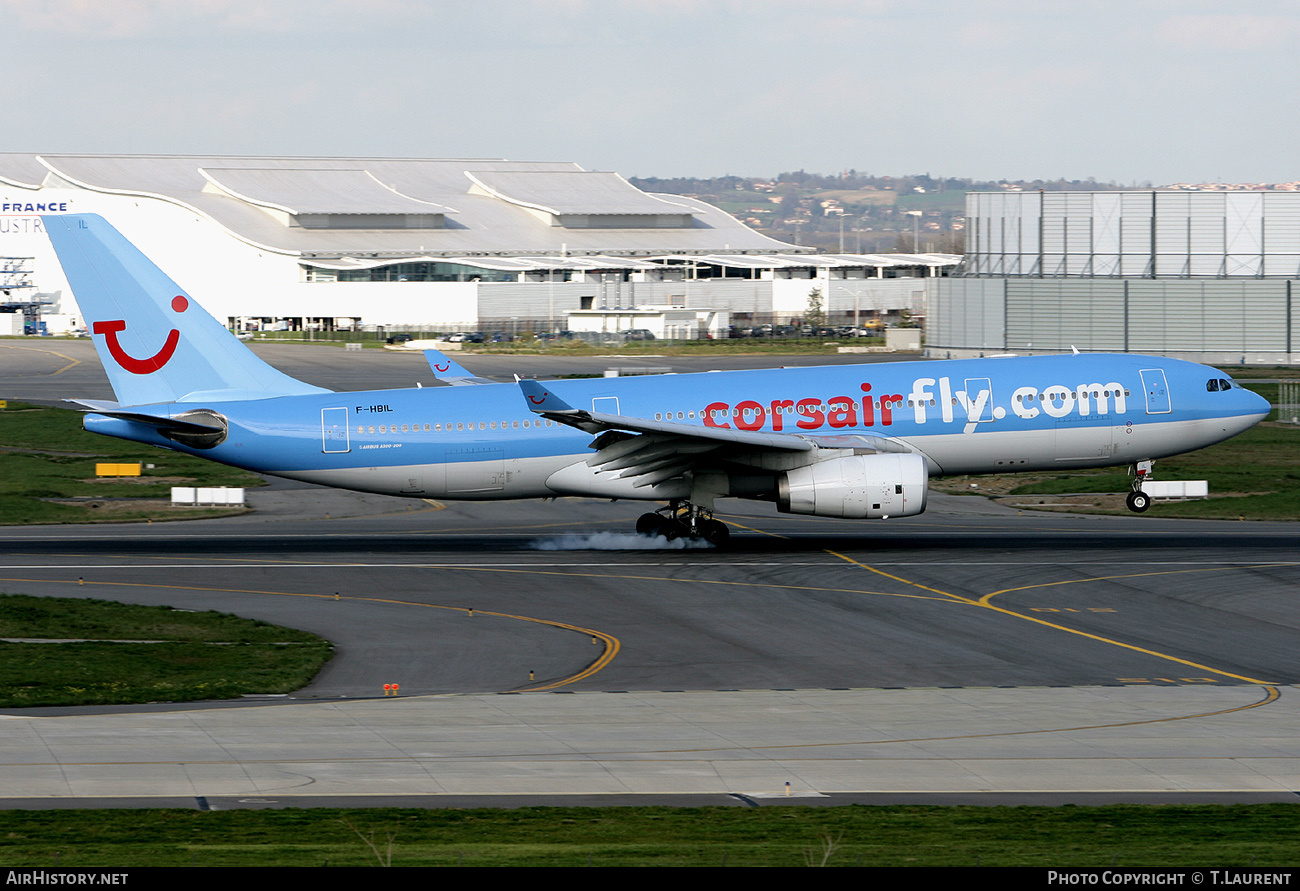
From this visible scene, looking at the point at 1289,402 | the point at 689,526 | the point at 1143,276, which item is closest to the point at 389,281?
the point at 1143,276

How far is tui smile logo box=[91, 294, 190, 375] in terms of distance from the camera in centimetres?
4234

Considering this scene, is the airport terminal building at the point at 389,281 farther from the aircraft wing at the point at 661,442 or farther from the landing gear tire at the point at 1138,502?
the aircraft wing at the point at 661,442

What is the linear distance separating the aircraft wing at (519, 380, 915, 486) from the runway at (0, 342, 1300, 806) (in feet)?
8.94

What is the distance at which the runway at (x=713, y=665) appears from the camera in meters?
20.6

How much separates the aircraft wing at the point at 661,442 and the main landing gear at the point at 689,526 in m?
1.61

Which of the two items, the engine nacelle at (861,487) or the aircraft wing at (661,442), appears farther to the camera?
the engine nacelle at (861,487)

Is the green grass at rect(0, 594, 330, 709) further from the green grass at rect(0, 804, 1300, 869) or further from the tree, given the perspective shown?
the tree

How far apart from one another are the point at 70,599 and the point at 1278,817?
26.8 meters

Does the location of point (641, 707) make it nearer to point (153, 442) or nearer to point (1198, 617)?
point (1198, 617)

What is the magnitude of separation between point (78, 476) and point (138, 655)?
3429cm

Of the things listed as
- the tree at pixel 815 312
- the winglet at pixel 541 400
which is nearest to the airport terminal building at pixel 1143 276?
the tree at pixel 815 312

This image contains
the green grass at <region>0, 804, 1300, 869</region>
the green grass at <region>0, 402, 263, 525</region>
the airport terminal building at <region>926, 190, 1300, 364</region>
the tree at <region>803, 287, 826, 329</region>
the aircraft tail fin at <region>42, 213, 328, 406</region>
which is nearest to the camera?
the green grass at <region>0, 804, 1300, 869</region>

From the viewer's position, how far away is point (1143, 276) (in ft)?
348

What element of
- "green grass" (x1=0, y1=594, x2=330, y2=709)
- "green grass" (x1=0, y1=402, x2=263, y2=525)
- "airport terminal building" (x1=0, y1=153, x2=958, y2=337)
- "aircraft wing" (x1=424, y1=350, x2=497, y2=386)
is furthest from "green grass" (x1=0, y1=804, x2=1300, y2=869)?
"airport terminal building" (x1=0, y1=153, x2=958, y2=337)
